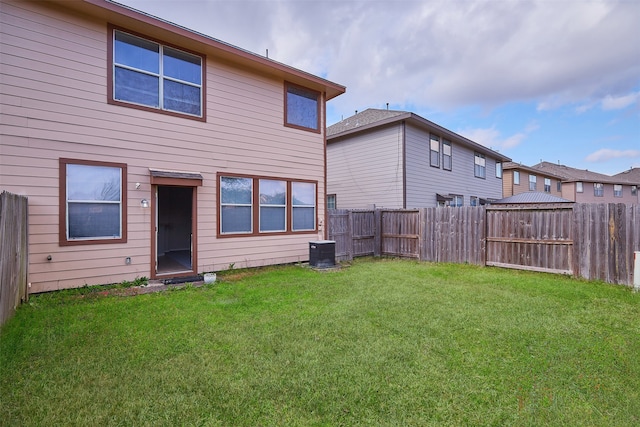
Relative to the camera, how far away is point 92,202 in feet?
18.1

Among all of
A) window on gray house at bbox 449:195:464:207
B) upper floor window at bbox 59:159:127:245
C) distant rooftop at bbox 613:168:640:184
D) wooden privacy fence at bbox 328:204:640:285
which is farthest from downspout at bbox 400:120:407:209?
distant rooftop at bbox 613:168:640:184

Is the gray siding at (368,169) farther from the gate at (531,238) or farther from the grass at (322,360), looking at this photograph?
the grass at (322,360)

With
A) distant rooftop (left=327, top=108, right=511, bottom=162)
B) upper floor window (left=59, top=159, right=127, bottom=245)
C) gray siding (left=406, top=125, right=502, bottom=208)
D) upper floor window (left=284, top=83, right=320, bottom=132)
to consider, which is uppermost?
distant rooftop (left=327, top=108, right=511, bottom=162)

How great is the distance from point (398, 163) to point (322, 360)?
33.4 ft

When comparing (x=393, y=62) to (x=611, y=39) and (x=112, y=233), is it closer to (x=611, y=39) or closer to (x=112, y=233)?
(x=611, y=39)

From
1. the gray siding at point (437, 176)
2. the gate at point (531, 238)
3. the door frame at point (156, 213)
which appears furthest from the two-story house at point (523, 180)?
the door frame at point (156, 213)

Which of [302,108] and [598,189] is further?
[598,189]

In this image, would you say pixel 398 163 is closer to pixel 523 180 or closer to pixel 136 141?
pixel 136 141

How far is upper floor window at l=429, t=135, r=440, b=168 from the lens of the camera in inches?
517

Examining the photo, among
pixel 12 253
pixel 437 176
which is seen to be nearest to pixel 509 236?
pixel 437 176

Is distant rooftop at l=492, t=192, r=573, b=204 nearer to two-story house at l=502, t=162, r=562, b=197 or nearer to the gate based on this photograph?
two-story house at l=502, t=162, r=562, b=197

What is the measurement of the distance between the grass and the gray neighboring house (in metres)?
7.48

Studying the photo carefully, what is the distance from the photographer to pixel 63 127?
Result: 526cm

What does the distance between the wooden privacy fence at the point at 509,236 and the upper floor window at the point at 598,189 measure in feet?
101
